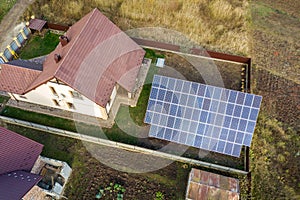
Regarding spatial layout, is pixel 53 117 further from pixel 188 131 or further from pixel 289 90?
pixel 289 90

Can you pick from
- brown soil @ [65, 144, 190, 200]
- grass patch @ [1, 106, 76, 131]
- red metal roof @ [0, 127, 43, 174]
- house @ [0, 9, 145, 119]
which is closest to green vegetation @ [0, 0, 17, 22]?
house @ [0, 9, 145, 119]

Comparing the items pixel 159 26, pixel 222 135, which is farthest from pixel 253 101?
pixel 159 26

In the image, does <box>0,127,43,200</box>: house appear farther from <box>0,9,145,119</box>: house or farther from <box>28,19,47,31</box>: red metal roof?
<box>28,19,47,31</box>: red metal roof

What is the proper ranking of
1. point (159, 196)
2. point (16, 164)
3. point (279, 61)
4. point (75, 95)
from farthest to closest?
1. point (279, 61)
2. point (75, 95)
3. point (159, 196)
4. point (16, 164)

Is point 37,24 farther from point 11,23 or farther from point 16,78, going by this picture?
point 16,78

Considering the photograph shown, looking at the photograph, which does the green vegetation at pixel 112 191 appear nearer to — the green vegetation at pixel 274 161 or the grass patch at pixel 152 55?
the green vegetation at pixel 274 161

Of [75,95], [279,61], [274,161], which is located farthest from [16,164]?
[279,61]

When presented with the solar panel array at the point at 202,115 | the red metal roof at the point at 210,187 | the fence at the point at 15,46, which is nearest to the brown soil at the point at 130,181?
the red metal roof at the point at 210,187
